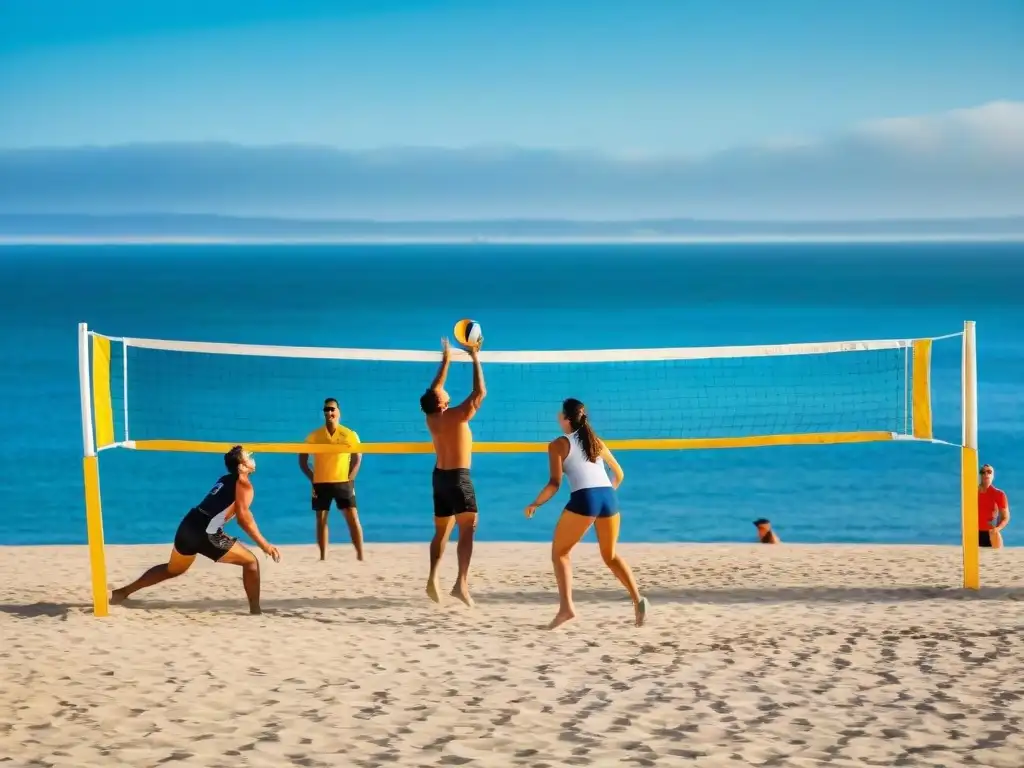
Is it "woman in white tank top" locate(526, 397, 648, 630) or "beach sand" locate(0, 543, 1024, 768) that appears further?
"woman in white tank top" locate(526, 397, 648, 630)

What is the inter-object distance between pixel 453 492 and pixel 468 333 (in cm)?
106

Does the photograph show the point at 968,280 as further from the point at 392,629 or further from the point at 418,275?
the point at 392,629

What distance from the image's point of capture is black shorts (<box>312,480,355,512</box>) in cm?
1198

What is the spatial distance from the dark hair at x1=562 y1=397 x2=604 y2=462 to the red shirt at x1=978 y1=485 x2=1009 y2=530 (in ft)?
18.3

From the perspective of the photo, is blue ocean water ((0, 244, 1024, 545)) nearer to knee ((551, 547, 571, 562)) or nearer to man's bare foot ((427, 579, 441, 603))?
man's bare foot ((427, 579, 441, 603))

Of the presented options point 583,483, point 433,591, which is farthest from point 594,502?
point 433,591

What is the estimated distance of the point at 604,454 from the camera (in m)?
8.82

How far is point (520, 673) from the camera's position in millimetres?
7863

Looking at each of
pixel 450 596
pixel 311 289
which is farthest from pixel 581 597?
pixel 311 289

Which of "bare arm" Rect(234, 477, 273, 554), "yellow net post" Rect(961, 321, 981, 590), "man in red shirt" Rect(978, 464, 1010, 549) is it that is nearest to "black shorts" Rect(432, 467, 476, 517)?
"bare arm" Rect(234, 477, 273, 554)

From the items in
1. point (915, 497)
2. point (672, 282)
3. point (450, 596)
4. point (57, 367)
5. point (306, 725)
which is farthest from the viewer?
point (672, 282)

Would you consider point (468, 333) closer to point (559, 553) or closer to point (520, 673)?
point (559, 553)

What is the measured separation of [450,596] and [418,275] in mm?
157963

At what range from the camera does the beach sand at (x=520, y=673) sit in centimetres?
655
